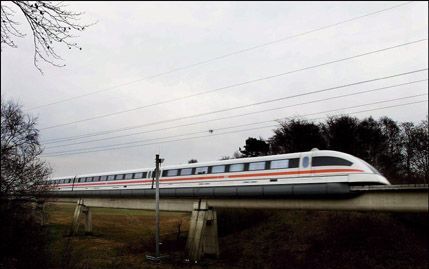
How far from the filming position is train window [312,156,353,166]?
20.1 meters

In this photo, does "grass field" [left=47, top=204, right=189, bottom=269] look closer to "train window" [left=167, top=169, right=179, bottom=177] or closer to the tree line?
"train window" [left=167, top=169, right=179, bottom=177]

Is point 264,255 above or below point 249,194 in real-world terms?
below

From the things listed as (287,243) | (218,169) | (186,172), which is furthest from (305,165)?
(287,243)

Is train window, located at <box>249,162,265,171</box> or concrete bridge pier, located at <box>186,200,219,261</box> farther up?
train window, located at <box>249,162,265,171</box>

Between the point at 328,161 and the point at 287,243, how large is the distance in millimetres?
12712

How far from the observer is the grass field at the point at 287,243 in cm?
2547

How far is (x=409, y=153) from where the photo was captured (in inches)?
1909

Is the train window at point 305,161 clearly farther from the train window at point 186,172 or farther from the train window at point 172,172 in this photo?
the train window at point 172,172

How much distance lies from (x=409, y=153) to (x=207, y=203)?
3309cm

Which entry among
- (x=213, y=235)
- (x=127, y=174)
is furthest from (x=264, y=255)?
(x=127, y=174)

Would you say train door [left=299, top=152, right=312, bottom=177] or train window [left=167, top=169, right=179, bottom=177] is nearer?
train door [left=299, top=152, right=312, bottom=177]

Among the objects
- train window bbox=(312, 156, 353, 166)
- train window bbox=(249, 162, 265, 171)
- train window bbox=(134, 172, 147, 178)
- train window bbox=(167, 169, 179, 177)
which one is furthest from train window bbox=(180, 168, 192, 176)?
train window bbox=(312, 156, 353, 166)

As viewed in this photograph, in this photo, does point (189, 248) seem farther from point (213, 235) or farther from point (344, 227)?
point (344, 227)

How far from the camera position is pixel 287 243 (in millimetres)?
30750
